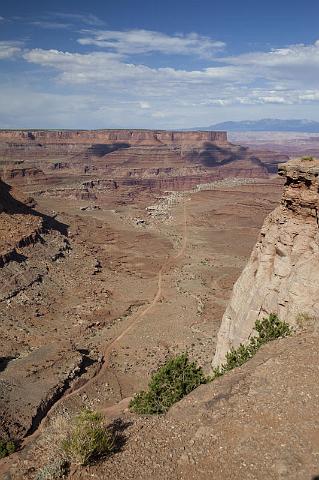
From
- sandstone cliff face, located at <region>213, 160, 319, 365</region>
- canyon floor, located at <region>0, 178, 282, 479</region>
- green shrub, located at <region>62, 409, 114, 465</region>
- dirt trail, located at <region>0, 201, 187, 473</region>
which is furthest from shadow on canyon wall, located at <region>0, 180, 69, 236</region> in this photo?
green shrub, located at <region>62, 409, 114, 465</region>

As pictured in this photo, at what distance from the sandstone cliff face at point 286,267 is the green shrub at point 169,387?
3.26 metres

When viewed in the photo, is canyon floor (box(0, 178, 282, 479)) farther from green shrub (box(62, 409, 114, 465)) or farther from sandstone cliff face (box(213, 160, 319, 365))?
sandstone cliff face (box(213, 160, 319, 365))

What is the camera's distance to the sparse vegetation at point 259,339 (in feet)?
62.1

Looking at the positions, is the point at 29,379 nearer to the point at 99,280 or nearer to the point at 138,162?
the point at 99,280

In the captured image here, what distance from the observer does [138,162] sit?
6348 inches

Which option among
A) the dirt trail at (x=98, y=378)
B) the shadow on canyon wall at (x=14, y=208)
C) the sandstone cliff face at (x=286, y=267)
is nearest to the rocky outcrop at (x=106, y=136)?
the shadow on canyon wall at (x=14, y=208)

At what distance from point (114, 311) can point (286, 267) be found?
25.7 metres

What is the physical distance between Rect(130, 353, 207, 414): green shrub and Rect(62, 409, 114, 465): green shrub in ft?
18.3

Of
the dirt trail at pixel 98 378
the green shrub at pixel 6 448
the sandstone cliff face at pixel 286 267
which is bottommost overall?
the dirt trail at pixel 98 378

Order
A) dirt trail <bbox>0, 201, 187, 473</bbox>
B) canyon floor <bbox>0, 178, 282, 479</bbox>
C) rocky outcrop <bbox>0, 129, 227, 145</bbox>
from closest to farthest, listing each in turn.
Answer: dirt trail <bbox>0, 201, 187, 473</bbox>
canyon floor <bbox>0, 178, 282, 479</bbox>
rocky outcrop <bbox>0, 129, 227, 145</bbox>

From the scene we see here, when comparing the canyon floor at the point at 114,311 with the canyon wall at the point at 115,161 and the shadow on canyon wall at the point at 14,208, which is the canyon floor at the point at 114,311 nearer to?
the shadow on canyon wall at the point at 14,208

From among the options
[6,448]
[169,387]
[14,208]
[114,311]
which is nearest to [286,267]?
[169,387]

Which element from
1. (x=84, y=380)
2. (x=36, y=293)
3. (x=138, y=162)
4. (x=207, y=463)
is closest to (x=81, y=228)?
(x=36, y=293)

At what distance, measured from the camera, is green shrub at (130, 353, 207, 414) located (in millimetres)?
18578
